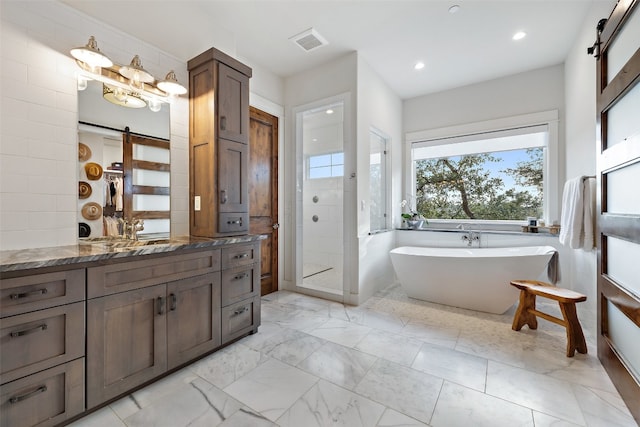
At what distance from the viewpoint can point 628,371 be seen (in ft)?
5.09

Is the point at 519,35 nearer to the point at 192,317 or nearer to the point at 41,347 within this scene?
the point at 192,317

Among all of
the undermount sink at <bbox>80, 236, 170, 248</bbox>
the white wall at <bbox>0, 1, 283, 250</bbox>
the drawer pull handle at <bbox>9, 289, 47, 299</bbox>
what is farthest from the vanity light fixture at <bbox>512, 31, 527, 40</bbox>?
the drawer pull handle at <bbox>9, 289, 47, 299</bbox>

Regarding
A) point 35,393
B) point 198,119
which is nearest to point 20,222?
point 35,393

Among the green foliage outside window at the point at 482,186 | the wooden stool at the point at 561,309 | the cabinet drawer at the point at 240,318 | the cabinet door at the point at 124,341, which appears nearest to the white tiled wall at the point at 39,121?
the cabinet door at the point at 124,341

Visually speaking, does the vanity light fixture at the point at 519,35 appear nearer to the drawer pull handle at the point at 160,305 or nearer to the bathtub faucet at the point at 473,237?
the bathtub faucet at the point at 473,237

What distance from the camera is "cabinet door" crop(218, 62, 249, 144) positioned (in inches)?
90.5

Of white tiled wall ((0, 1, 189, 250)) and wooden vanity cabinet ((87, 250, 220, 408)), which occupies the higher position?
white tiled wall ((0, 1, 189, 250))

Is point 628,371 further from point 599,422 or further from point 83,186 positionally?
point 83,186

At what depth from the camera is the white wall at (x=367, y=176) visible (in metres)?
3.26

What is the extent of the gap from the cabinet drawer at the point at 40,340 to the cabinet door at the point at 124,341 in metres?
0.06

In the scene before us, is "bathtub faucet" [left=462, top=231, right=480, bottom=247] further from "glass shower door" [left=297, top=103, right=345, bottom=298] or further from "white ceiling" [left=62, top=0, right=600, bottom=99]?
"white ceiling" [left=62, top=0, right=600, bottom=99]

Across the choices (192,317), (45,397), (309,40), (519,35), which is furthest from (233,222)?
(519,35)

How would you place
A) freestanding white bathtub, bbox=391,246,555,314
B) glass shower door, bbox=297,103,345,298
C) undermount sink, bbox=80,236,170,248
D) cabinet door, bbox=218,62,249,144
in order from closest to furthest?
undermount sink, bbox=80,236,170,248
cabinet door, bbox=218,62,249,144
freestanding white bathtub, bbox=391,246,555,314
glass shower door, bbox=297,103,345,298

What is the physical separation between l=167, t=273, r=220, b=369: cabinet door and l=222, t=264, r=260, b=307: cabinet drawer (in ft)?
0.25
